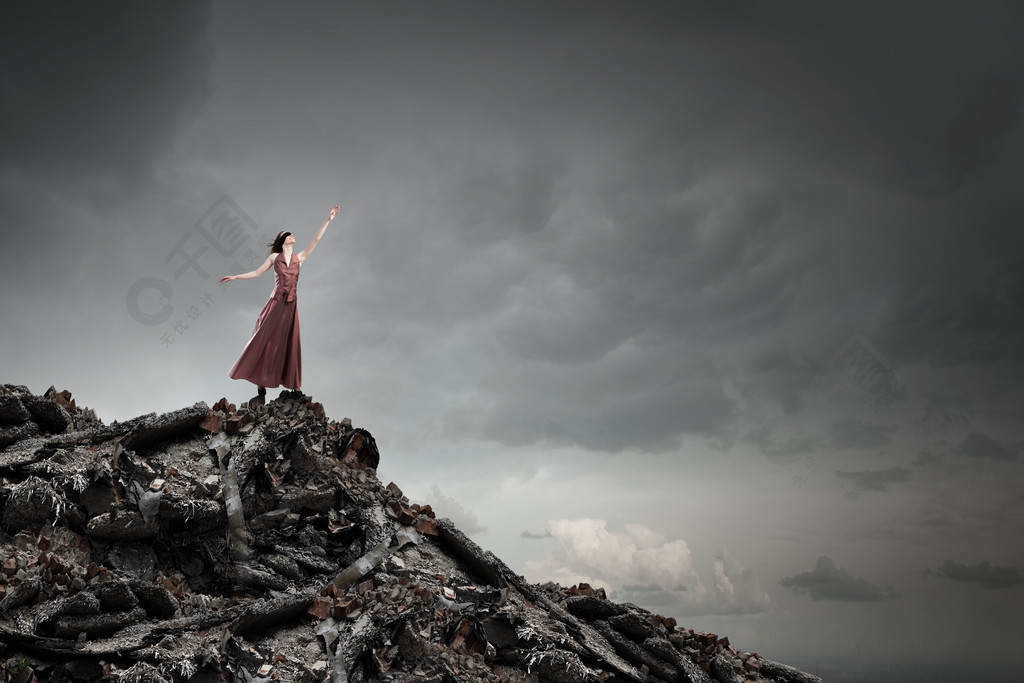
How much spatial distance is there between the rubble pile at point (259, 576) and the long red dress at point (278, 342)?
1.44 ft

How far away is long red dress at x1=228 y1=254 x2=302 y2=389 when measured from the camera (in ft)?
37.0

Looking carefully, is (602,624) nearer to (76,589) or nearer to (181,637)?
(181,637)

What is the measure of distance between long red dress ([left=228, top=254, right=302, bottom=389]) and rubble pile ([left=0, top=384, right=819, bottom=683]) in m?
0.44

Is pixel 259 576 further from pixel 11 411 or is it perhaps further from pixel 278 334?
pixel 11 411

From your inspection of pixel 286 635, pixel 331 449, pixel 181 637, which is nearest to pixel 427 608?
pixel 286 635

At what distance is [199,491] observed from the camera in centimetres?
935

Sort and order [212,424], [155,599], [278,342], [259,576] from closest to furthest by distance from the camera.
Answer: [155,599], [259,576], [212,424], [278,342]

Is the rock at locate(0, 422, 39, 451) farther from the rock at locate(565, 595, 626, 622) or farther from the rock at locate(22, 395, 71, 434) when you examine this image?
the rock at locate(565, 595, 626, 622)

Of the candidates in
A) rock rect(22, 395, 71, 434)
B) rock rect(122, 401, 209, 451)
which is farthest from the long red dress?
rock rect(22, 395, 71, 434)

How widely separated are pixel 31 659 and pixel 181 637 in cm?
137

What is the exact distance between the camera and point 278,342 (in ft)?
37.7

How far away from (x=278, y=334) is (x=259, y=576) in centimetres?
428

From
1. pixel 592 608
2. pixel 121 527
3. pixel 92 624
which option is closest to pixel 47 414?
pixel 121 527

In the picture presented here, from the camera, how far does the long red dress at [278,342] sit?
1127 cm
